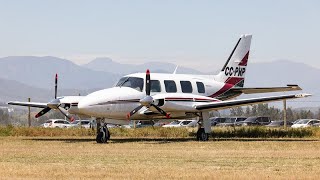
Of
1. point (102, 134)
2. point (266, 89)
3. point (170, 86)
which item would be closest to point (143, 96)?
point (170, 86)

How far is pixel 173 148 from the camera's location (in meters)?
35.7

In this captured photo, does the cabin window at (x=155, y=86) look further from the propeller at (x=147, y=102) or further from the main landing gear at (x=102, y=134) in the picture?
the main landing gear at (x=102, y=134)

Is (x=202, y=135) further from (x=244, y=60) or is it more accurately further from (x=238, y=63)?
(x=244, y=60)

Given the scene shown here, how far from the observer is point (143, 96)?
42.3 m

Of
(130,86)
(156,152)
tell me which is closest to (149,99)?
(130,86)

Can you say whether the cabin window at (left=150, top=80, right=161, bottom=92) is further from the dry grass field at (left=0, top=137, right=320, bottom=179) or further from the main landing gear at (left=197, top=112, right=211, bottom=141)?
the dry grass field at (left=0, top=137, right=320, bottom=179)

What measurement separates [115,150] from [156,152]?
7.93 ft

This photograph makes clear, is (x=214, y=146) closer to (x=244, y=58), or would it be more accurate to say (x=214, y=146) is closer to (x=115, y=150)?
(x=115, y=150)

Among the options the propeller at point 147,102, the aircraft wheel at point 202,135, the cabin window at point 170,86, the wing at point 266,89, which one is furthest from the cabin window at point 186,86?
the wing at point 266,89

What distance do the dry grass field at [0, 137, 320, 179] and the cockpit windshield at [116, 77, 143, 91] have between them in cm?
505

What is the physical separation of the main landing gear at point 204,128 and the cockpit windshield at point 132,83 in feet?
14.4

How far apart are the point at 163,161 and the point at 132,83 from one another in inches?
602

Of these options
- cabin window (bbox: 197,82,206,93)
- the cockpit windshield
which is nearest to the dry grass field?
the cockpit windshield

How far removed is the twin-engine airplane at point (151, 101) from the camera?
135 feet
